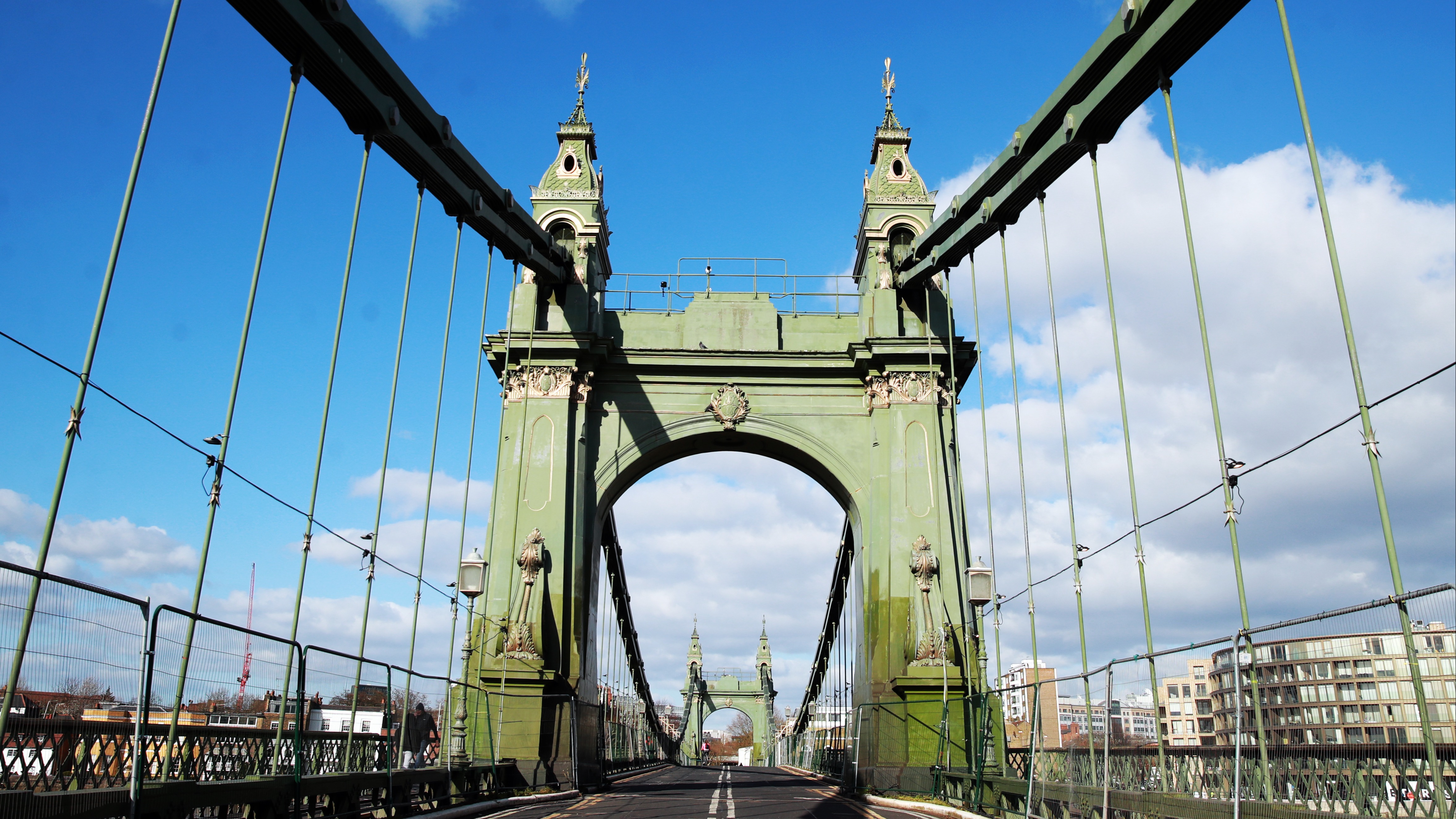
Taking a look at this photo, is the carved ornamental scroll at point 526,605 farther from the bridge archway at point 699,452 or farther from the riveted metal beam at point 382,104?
the riveted metal beam at point 382,104

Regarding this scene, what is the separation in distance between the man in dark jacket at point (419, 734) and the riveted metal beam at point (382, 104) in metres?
7.45

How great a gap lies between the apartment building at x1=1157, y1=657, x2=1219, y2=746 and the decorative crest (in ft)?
45.6

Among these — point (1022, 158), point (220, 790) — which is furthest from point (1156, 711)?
point (1022, 158)

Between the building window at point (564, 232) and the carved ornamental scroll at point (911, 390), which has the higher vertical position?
the building window at point (564, 232)

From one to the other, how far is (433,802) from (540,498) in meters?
8.78

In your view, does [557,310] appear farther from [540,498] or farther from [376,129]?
[376,129]

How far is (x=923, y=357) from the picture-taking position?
2141cm

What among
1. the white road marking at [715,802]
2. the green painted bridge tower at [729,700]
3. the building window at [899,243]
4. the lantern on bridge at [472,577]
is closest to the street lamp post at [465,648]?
the lantern on bridge at [472,577]

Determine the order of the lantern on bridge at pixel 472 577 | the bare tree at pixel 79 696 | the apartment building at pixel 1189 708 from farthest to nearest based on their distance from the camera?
the lantern on bridge at pixel 472 577 < the apartment building at pixel 1189 708 < the bare tree at pixel 79 696

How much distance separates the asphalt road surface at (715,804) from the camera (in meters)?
12.9

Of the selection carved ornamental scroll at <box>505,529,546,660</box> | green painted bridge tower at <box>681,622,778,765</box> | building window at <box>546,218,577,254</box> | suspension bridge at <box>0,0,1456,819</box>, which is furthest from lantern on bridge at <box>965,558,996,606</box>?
green painted bridge tower at <box>681,622,778,765</box>

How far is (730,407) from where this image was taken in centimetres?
2206

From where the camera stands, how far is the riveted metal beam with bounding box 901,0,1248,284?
11242mm

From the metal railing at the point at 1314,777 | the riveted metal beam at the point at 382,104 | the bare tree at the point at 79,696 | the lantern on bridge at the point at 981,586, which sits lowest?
the metal railing at the point at 1314,777
